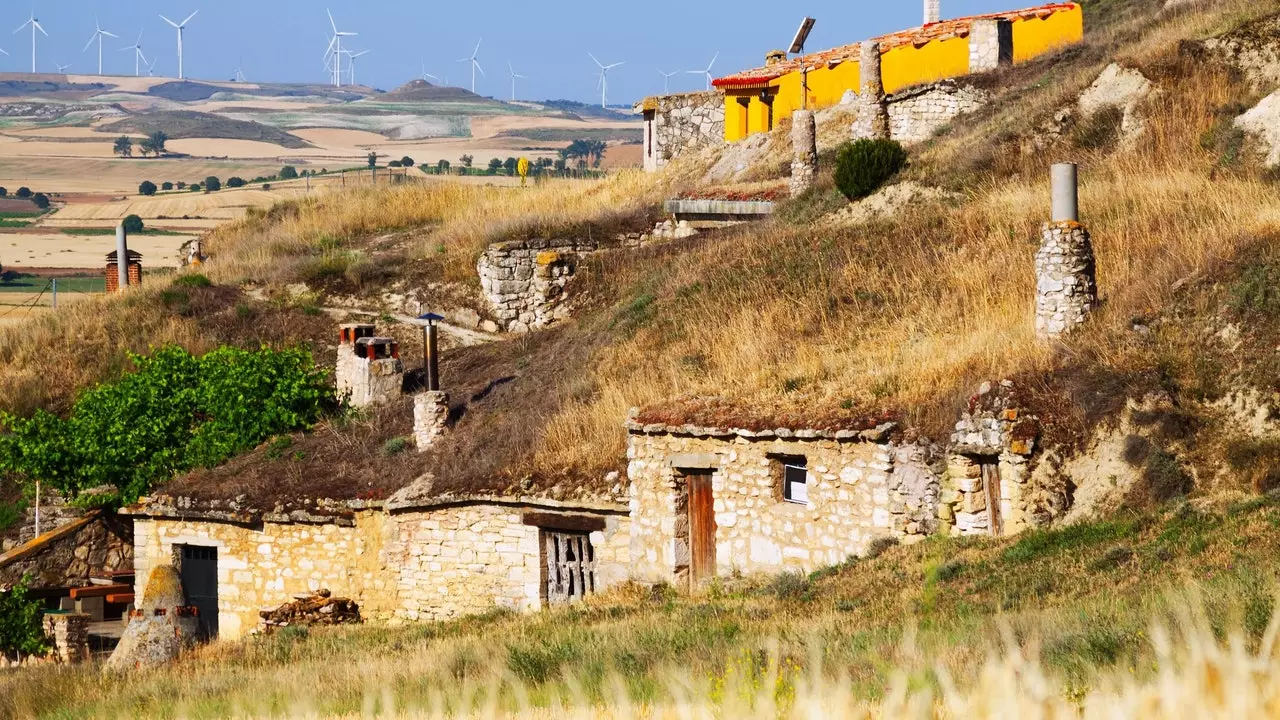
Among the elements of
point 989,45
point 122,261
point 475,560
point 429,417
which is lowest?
point 475,560

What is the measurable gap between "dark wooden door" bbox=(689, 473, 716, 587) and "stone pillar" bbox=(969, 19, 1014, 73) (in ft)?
67.8

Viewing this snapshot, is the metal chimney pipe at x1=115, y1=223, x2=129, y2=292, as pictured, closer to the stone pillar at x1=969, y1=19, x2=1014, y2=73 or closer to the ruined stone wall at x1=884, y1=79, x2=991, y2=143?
the ruined stone wall at x1=884, y1=79, x2=991, y2=143

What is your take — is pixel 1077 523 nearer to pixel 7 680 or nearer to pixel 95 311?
pixel 7 680

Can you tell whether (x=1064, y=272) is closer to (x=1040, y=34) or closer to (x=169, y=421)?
(x=169, y=421)

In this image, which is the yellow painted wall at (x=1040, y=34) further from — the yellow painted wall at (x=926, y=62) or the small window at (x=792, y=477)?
the small window at (x=792, y=477)

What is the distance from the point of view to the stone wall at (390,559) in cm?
2158

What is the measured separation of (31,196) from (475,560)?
143 m

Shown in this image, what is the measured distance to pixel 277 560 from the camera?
23688mm

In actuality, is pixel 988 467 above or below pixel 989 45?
below

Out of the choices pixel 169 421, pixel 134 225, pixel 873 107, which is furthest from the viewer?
pixel 134 225

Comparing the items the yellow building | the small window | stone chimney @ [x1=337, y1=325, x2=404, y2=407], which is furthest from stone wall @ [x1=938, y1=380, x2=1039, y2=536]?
the yellow building

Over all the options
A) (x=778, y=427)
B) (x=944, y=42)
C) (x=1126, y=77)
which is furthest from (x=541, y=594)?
(x=944, y=42)

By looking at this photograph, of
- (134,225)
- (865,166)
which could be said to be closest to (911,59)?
(865,166)

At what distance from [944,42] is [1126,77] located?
448 inches
